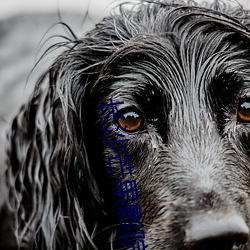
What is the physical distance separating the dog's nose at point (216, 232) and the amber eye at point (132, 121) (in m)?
0.42

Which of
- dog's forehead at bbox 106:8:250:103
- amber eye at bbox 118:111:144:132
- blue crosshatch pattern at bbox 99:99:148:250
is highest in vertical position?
dog's forehead at bbox 106:8:250:103

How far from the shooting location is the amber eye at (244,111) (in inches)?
97.0

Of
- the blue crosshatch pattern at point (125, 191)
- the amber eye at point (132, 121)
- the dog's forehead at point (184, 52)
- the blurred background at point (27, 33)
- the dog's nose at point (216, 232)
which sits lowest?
the dog's nose at point (216, 232)

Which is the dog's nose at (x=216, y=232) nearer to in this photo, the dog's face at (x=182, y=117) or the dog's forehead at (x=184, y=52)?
the dog's face at (x=182, y=117)

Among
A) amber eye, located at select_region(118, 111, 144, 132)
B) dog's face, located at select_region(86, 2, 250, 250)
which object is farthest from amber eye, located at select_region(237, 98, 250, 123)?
amber eye, located at select_region(118, 111, 144, 132)

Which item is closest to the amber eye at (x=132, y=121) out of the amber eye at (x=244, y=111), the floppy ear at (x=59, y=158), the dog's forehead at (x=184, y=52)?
the dog's forehead at (x=184, y=52)

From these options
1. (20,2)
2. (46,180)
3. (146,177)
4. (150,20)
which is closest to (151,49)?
(150,20)

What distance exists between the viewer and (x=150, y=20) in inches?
103

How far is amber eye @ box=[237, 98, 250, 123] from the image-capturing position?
246 cm

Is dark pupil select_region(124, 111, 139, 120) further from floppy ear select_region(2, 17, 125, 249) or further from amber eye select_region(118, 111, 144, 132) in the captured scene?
floppy ear select_region(2, 17, 125, 249)

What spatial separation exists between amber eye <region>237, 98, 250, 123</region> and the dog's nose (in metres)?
0.41

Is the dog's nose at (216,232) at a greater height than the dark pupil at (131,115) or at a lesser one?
lesser

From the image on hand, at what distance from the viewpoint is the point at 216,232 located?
6.98ft

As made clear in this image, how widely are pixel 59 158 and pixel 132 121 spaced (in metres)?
0.36
